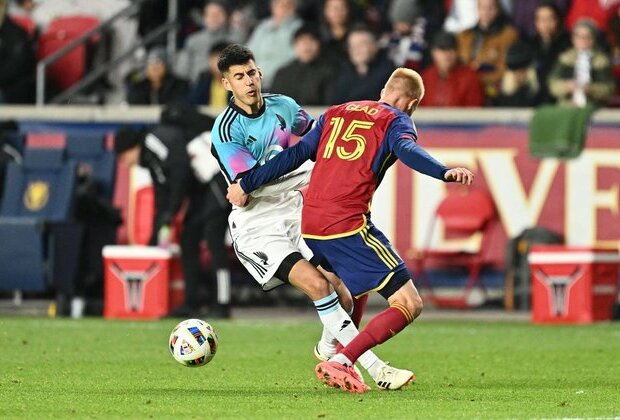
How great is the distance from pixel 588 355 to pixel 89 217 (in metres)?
7.77

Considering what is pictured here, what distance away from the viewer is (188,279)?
17.2m

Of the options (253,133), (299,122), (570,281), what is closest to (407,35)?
(570,281)

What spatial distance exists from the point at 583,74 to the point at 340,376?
388 inches

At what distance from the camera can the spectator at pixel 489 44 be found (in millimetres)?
19094

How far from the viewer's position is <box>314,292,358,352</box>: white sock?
969cm

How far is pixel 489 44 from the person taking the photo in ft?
63.1

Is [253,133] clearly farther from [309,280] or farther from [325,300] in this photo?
[325,300]

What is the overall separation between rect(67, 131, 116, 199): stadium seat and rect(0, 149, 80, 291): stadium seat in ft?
1.66

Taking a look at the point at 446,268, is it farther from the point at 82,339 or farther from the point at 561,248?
→ the point at 82,339

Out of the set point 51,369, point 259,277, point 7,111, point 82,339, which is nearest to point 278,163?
point 259,277

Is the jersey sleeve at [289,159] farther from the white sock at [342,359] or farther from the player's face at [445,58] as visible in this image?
the player's face at [445,58]

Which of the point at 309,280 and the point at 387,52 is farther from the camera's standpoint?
the point at 387,52

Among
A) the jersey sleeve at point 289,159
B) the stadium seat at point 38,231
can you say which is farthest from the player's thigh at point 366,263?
the stadium seat at point 38,231

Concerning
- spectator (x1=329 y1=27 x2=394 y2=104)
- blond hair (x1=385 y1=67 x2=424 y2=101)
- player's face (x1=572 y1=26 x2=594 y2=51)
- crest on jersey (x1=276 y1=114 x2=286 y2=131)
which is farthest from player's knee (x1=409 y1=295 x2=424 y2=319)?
spectator (x1=329 y1=27 x2=394 y2=104)
